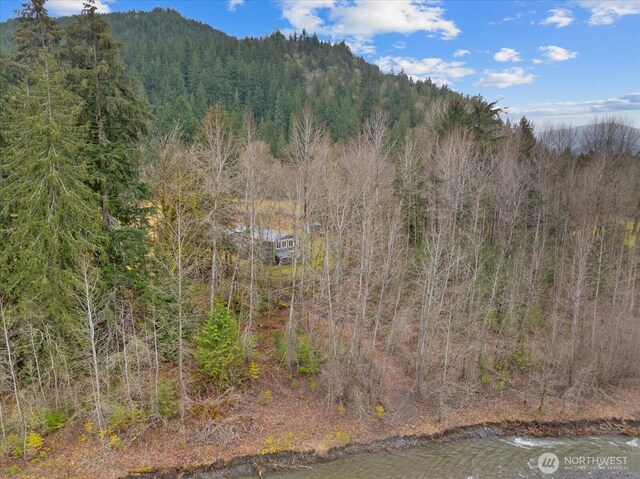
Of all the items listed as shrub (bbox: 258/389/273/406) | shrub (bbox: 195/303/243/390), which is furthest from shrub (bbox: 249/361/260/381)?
shrub (bbox: 195/303/243/390)

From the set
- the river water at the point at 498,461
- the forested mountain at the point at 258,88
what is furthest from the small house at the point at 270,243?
the forested mountain at the point at 258,88

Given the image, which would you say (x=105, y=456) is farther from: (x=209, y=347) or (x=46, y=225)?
(x=46, y=225)

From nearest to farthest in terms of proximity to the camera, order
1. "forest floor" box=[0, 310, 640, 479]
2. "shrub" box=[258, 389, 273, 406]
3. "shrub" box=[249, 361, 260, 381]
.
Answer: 1. "forest floor" box=[0, 310, 640, 479]
2. "shrub" box=[258, 389, 273, 406]
3. "shrub" box=[249, 361, 260, 381]

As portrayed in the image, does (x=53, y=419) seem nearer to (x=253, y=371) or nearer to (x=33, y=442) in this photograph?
(x=33, y=442)

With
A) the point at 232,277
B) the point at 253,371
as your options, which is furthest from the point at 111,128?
the point at 253,371

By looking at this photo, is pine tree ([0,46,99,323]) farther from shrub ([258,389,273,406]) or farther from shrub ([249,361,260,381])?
shrub ([258,389,273,406])

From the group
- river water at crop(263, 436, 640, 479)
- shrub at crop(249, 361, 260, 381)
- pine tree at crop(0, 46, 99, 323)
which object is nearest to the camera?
pine tree at crop(0, 46, 99, 323)

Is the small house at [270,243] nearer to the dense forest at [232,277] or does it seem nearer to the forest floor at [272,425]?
the dense forest at [232,277]
